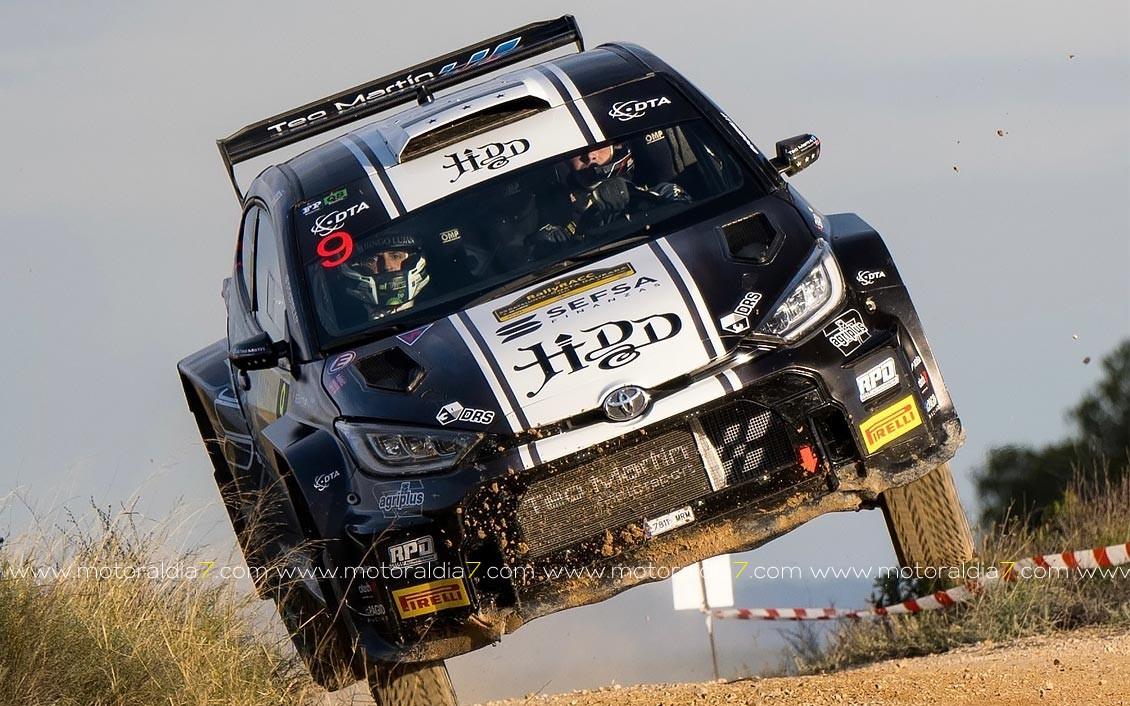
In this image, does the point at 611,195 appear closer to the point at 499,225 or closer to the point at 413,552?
the point at 499,225

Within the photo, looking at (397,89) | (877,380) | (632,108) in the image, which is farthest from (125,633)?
(397,89)

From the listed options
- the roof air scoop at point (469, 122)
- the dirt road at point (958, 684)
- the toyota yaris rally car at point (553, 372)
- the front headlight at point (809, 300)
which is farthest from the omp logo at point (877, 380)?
the roof air scoop at point (469, 122)

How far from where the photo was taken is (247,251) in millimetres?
7648

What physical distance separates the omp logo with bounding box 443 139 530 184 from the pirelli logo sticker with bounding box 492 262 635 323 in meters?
0.83

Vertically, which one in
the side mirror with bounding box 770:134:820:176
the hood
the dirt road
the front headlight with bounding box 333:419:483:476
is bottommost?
the dirt road

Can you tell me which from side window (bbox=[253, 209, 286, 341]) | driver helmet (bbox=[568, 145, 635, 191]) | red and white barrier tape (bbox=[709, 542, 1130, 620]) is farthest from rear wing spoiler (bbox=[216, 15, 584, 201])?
red and white barrier tape (bbox=[709, 542, 1130, 620])

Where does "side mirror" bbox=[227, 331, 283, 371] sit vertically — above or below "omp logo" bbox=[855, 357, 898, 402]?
above

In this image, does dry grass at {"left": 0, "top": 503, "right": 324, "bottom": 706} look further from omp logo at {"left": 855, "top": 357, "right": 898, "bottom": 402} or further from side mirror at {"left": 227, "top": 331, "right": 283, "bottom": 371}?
omp logo at {"left": 855, "top": 357, "right": 898, "bottom": 402}

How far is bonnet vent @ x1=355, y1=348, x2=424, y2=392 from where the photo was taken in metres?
5.66

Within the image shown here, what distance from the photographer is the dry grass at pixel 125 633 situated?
5.42 m

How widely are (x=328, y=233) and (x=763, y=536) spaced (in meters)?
2.19

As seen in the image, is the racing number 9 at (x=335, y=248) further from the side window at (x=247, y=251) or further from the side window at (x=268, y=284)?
the side window at (x=247, y=251)

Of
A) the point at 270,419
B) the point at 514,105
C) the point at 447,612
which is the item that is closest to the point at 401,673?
the point at 447,612

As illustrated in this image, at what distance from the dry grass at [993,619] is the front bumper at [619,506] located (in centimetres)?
188
